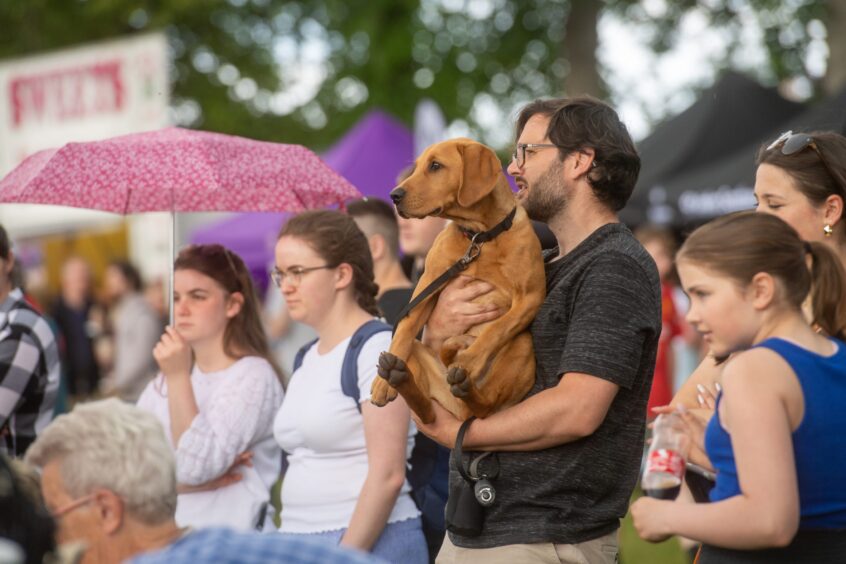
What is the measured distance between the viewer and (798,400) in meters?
2.70

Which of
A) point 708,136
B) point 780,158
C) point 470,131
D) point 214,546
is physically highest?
point 780,158

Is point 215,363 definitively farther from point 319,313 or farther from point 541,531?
point 541,531

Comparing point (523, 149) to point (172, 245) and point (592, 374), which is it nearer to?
point (592, 374)

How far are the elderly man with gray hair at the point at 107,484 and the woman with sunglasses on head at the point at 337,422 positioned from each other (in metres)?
1.00

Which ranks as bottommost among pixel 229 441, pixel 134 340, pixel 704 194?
pixel 134 340

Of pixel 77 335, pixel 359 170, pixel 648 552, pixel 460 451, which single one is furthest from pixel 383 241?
pixel 77 335

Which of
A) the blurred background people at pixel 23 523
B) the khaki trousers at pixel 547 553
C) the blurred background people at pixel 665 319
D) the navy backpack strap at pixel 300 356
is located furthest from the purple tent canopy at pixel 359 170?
the blurred background people at pixel 23 523

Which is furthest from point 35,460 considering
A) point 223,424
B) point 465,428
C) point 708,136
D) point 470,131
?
point 470,131

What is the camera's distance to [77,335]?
1501 cm

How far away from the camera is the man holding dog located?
3229 mm

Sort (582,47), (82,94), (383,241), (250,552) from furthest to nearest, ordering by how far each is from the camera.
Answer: (582,47) → (82,94) → (383,241) → (250,552)

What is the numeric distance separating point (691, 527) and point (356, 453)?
1.68 metres

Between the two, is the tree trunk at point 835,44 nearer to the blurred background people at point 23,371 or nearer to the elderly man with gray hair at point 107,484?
the blurred background people at point 23,371

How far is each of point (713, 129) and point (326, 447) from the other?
882 centimetres
